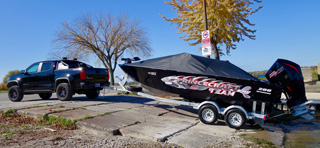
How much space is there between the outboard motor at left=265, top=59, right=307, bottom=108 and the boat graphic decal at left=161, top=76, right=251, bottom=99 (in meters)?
0.95

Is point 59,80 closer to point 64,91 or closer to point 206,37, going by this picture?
point 64,91

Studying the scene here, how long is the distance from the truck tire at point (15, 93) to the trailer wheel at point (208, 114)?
7614mm

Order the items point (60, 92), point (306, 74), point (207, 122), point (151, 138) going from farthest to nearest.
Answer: point (306, 74) → point (60, 92) → point (207, 122) → point (151, 138)

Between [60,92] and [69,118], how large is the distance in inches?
134

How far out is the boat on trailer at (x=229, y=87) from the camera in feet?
18.3

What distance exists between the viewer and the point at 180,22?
1628 cm

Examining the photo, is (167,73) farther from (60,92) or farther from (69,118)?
(60,92)

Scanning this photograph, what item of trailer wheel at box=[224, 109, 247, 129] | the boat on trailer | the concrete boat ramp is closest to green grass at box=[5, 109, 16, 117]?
the concrete boat ramp

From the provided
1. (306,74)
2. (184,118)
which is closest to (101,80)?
(184,118)

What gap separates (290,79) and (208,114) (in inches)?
91.3

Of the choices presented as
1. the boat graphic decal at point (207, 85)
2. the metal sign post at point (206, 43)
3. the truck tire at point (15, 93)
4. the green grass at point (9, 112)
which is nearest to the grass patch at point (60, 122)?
the green grass at point (9, 112)

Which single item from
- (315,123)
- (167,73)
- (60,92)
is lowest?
(315,123)

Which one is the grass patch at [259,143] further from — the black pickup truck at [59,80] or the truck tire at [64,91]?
the truck tire at [64,91]

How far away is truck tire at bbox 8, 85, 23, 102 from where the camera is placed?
9.09 m
